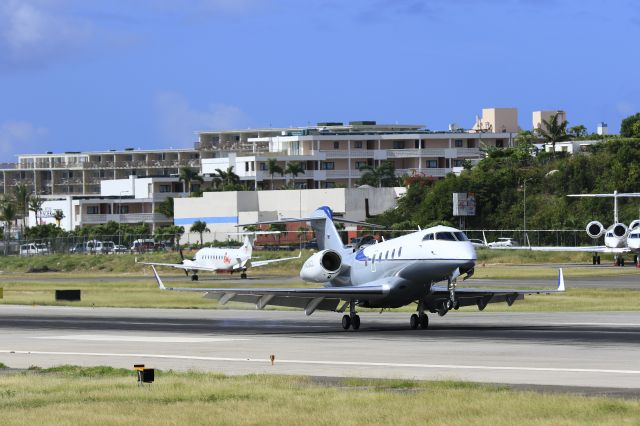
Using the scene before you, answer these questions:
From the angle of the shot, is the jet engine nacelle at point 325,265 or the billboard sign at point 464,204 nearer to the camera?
the jet engine nacelle at point 325,265

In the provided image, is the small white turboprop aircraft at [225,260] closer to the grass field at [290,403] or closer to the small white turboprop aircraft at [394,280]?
the small white turboprop aircraft at [394,280]

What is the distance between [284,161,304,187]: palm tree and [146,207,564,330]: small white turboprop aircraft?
144 metres

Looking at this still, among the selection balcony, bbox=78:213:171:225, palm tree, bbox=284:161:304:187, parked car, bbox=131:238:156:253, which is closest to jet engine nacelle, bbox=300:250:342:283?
parked car, bbox=131:238:156:253

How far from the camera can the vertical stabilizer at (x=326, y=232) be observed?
150ft

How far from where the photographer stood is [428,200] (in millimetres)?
144875

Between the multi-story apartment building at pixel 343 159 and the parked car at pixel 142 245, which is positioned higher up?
the multi-story apartment building at pixel 343 159

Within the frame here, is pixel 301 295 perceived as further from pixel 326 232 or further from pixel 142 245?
pixel 142 245

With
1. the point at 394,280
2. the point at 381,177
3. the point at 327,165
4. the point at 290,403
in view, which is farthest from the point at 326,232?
the point at 327,165

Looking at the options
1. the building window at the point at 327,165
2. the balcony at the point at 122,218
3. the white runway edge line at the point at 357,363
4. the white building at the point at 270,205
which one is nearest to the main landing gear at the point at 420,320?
the white runway edge line at the point at 357,363

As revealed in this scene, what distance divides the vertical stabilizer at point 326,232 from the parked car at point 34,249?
101766 mm

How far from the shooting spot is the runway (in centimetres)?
2786

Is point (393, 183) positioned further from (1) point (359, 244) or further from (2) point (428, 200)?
(1) point (359, 244)

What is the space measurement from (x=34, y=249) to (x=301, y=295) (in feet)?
368

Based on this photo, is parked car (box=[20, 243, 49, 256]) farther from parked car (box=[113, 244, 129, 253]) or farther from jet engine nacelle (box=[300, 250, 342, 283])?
jet engine nacelle (box=[300, 250, 342, 283])
